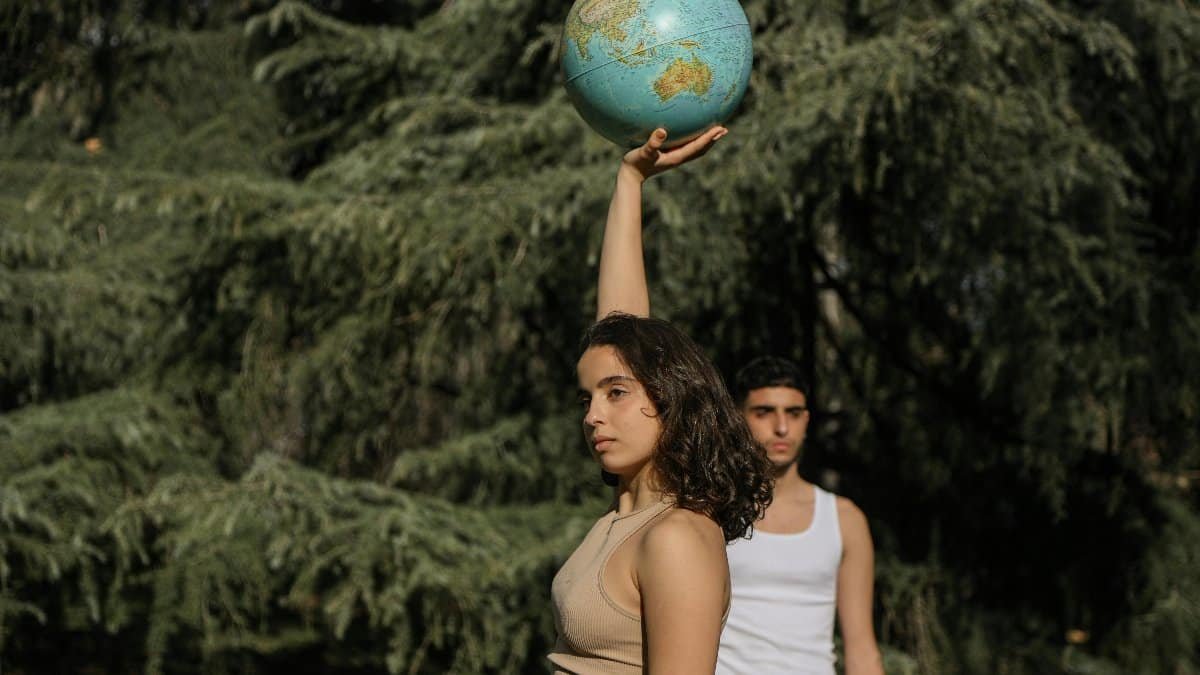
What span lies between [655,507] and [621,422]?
0.14m

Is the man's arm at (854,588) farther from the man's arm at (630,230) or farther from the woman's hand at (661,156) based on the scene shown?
the woman's hand at (661,156)

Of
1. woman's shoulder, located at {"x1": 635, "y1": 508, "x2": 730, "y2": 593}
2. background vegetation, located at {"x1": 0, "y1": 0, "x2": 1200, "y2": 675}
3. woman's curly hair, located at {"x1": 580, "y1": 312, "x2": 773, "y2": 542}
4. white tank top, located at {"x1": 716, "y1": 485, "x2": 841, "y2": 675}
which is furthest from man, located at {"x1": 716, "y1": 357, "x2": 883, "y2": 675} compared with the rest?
background vegetation, located at {"x1": 0, "y1": 0, "x2": 1200, "y2": 675}

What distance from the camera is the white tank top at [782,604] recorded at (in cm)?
297

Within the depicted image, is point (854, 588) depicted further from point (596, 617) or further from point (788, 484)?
point (596, 617)

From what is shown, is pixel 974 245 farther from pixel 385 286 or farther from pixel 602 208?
pixel 385 286

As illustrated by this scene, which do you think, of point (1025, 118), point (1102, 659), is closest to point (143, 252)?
point (1025, 118)

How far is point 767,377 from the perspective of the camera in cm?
341

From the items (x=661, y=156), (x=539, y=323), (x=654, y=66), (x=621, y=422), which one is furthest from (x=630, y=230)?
(x=539, y=323)

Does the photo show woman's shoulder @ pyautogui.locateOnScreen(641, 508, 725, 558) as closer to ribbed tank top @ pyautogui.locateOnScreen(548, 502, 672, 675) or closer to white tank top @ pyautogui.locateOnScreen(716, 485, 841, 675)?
ribbed tank top @ pyautogui.locateOnScreen(548, 502, 672, 675)

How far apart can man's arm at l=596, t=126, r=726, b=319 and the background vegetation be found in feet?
5.82

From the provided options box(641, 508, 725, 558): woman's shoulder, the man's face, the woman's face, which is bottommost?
box(641, 508, 725, 558): woman's shoulder

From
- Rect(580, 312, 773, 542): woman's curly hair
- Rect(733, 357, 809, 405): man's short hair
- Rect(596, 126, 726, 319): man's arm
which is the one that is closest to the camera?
Rect(580, 312, 773, 542): woman's curly hair

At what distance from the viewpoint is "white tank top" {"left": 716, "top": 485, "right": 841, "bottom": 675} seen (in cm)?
297

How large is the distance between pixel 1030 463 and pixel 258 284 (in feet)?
10.8
